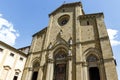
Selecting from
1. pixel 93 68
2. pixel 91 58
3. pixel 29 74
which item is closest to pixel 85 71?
pixel 93 68

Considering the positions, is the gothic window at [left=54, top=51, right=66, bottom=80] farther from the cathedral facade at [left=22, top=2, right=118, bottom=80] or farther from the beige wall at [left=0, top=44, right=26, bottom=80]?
the beige wall at [left=0, top=44, right=26, bottom=80]

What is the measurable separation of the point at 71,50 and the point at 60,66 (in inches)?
102

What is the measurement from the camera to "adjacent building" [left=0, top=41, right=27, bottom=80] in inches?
703

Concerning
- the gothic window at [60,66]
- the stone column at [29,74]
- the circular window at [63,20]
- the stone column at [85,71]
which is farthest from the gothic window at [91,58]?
the stone column at [29,74]

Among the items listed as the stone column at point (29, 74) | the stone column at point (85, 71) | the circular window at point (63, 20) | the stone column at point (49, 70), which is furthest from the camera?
the circular window at point (63, 20)

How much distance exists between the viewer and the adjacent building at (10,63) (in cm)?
1786

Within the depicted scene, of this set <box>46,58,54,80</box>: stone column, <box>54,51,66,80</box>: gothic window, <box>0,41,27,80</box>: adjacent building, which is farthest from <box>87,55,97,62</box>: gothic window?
<box>0,41,27,80</box>: adjacent building

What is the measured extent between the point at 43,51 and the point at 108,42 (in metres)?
9.39

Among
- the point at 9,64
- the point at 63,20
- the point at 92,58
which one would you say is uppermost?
the point at 63,20

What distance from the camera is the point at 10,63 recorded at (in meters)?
18.9

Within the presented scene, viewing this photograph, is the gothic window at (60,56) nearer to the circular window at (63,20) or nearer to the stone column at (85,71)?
the stone column at (85,71)

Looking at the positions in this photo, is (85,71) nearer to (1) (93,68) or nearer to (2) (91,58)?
(1) (93,68)

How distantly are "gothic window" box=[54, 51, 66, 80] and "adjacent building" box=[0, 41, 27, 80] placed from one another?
588 centimetres

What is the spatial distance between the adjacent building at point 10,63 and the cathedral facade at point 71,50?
97 centimetres
